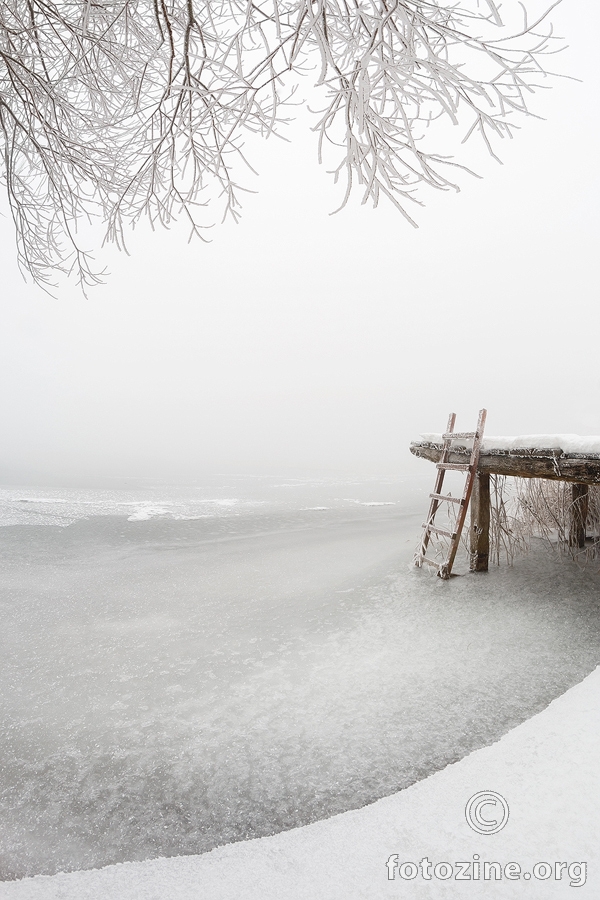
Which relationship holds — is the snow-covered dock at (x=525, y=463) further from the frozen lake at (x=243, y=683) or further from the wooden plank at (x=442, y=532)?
the frozen lake at (x=243, y=683)

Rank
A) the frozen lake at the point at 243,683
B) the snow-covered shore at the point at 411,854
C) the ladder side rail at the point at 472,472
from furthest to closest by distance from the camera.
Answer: the ladder side rail at the point at 472,472 < the frozen lake at the point at 243,683 < the snow-covered shore at the point at 411,854

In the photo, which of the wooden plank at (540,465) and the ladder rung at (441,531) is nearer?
the wooden plank at (540,465)

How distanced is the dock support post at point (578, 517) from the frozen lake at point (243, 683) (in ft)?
1.46

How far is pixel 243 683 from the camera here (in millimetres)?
3449

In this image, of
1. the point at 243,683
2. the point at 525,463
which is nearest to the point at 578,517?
the point at 525,463

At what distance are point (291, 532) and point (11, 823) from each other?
301 inches

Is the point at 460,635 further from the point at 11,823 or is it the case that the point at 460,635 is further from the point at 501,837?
the point at 11,823

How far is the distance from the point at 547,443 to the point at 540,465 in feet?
0.77

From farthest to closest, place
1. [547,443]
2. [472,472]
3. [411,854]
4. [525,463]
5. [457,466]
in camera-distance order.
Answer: [457,466] → [472,472] → [525,463] → [547,443] → [411,854]

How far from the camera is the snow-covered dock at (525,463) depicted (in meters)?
4.29

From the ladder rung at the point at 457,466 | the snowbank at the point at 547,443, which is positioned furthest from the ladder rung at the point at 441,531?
the snowbank at the point at 547,443

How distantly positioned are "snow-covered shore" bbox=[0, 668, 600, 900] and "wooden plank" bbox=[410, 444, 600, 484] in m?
2.69

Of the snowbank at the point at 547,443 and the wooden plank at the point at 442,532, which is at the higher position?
the snowbank at the point at 547,443

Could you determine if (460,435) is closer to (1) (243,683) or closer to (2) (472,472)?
(2) (472,472)
